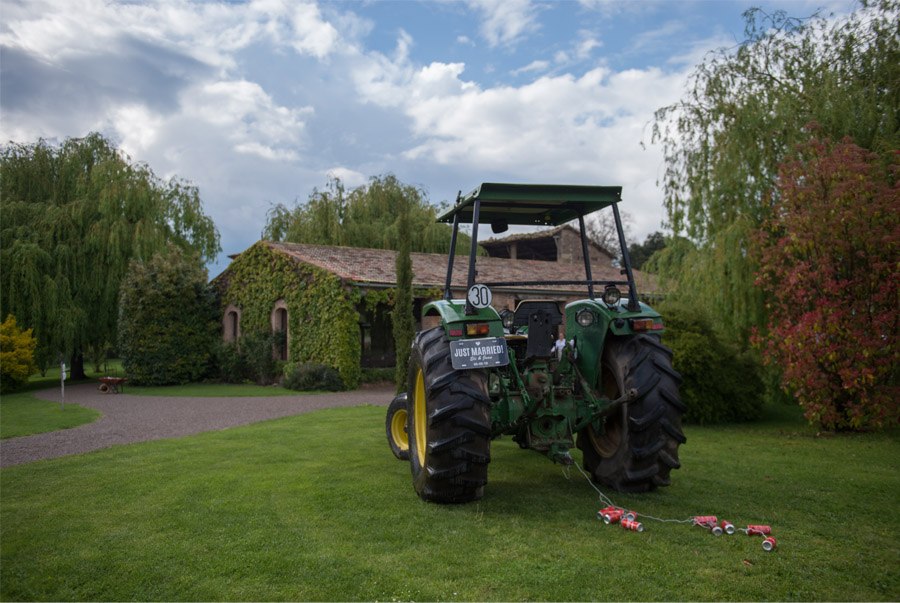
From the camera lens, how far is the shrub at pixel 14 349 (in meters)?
17.8

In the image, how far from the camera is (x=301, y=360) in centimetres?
1922

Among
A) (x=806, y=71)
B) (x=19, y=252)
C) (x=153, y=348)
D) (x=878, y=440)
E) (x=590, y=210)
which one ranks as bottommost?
(x=878, y=440)

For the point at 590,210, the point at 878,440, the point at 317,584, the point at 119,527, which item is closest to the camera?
the point at 317,584

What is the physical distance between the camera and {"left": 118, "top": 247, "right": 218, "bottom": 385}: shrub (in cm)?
2005

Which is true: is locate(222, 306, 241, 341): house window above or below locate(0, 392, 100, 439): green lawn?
above

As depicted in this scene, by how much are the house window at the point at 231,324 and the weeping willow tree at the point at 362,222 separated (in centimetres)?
715

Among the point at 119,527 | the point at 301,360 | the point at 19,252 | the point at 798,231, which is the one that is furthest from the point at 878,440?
the point at 19,252

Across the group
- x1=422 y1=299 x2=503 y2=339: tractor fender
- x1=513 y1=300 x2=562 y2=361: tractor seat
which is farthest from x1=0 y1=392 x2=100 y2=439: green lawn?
x1=513 y1=300 x2=562 y2=361: tractor seat

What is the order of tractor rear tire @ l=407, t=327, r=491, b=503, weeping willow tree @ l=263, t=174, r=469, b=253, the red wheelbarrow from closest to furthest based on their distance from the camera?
tractor rear tire @ l=407, t=327, r=491, b=503
the red wheelbarrow
weeping willow tree @ l=263, t=174, r=469, b=253

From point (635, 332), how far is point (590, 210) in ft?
4.79

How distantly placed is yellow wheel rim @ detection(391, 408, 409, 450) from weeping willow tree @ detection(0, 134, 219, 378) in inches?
645

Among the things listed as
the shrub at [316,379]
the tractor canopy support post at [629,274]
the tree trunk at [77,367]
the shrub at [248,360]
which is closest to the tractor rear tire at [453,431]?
the tractor canopy support post at [629,274]

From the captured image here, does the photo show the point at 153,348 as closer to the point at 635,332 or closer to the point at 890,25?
the point at 635,332

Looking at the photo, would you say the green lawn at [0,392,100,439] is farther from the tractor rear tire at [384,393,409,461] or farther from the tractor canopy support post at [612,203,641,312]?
the tractor canopy support post at [612,203,641,312]
